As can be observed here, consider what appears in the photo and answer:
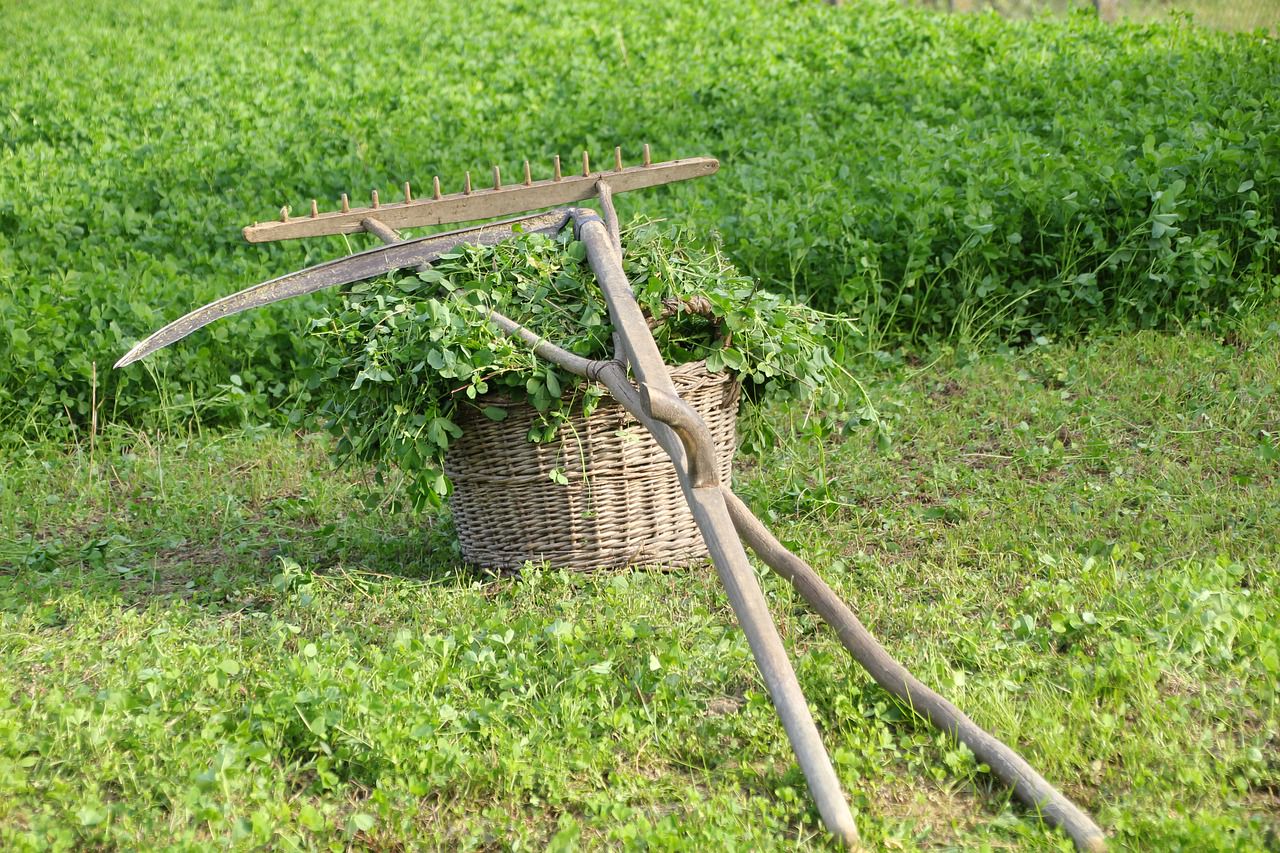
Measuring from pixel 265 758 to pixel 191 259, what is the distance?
478cm

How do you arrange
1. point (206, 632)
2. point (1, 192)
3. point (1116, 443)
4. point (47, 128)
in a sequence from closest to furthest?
1. point (206, 632)
2. point (1116, 443)
3. point (1, 192)
4. point (47, 128)

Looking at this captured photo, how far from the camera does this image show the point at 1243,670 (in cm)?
303

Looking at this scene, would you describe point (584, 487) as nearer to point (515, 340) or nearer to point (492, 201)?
point (515, 340)

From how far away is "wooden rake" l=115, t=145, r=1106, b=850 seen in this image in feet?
8.76

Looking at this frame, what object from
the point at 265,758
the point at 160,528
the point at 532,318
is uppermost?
the point at 532,318

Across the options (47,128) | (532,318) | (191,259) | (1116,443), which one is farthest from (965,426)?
(47,128)

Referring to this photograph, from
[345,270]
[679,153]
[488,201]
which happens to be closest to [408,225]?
[488,201]

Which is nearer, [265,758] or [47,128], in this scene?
[265,758]

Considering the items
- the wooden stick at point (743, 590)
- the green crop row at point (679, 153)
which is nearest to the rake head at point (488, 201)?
the wooden stick at point (743, 590)

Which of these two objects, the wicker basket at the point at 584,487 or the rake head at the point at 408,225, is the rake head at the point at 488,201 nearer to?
the rake head at the point at 408,225

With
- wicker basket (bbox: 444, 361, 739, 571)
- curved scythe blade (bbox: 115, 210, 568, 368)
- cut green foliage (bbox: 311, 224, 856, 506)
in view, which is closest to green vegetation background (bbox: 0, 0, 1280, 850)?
wicker basket (bbox: 444, 361, 739, 571)

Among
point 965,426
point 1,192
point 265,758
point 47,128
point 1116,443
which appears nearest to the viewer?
point 265,758

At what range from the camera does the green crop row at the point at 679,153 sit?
574 centimetres

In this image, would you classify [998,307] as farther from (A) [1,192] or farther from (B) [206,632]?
(A) [1,192]
